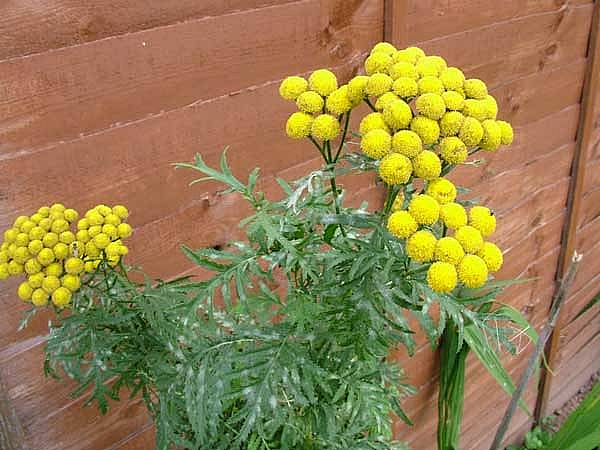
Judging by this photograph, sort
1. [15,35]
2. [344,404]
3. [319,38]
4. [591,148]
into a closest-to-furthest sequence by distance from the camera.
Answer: [15,35] → [344,404] → [319,38] → [591,148]

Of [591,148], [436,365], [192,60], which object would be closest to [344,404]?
[192,60]

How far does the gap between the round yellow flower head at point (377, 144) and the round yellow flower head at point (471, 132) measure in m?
0.10

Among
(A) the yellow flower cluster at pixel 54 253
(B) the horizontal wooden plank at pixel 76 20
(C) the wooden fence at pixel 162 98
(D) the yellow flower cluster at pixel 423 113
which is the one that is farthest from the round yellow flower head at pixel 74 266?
(D) the yellow flower cluster at pixel 423 113

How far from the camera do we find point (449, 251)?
2.47 ft

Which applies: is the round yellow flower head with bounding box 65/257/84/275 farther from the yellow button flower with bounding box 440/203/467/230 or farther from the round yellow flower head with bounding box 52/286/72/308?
the yellow button flower with bounding box 440/203/467/230

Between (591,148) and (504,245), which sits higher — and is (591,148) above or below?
above

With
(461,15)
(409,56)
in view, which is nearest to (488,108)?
(409,56)

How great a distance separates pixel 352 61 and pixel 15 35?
Result: 80 cm

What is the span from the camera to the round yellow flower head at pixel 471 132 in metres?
0.78

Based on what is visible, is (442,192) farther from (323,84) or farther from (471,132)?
(323,84)

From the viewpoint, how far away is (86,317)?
976 millimetres

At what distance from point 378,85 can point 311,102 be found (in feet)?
0.34

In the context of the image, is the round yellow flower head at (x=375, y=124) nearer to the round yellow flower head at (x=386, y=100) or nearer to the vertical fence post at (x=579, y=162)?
the round yellow flower head at (x=386, y=100)

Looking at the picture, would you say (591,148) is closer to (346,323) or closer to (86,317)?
(346,323)
